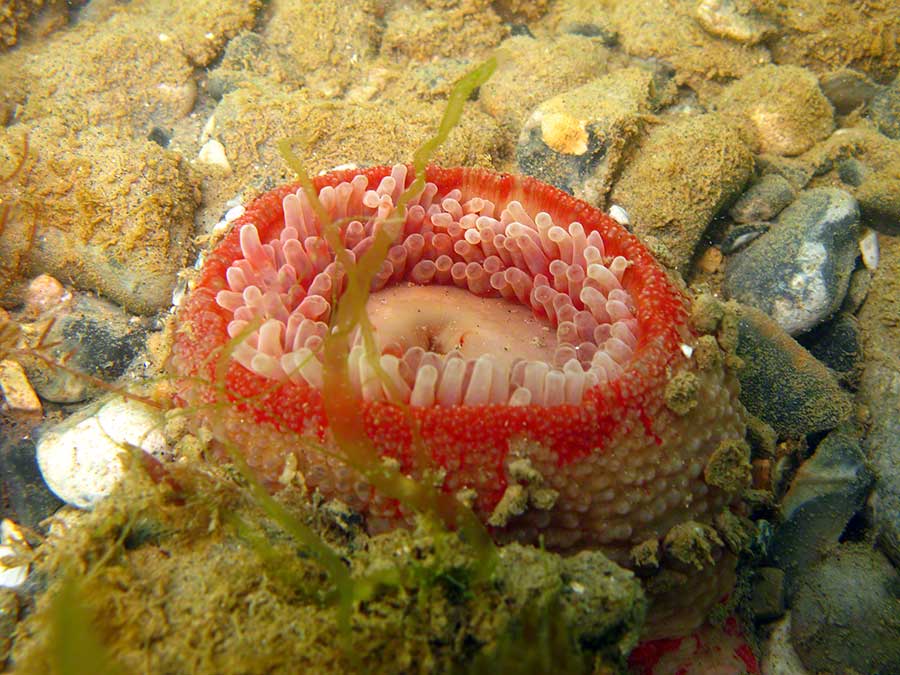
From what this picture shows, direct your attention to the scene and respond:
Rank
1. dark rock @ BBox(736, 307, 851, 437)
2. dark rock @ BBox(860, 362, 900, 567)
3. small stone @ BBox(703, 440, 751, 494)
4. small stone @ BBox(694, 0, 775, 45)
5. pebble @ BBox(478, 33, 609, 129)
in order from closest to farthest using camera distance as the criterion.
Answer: small stone @ BBox(703, 440, 751, 494) < dark rock @ BBox(860, 362, 900, 567) < dark rock @ BBox(736, 307, 851, 437) < pebble @ BBox(478, 33, 609, 129) < small stone @ BBox(694, 0, 775, 45)

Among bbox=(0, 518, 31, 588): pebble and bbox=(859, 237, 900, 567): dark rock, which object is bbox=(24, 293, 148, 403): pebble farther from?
bbox=(859, 237, 900, 567): dark rock

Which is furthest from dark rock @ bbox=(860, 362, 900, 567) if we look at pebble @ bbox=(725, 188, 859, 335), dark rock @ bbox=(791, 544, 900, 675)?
pebble @ bbox=(725, 188, 859, 335)

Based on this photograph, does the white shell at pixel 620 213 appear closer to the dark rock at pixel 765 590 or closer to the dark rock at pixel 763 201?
the dark rock at pixel 763 201

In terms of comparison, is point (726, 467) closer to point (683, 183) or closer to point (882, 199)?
point (683, 183)

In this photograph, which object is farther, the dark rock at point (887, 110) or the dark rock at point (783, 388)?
the dark rock at point (887, 110)

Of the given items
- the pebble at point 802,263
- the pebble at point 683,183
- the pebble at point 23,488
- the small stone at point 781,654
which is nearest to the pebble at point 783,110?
the pebble at point 802,263

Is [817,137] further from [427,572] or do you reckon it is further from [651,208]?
[427,572]
